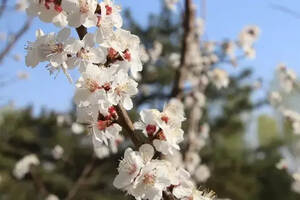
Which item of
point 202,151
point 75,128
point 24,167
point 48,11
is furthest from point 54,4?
point 202,151

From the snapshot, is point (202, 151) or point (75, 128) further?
point (202, 151)

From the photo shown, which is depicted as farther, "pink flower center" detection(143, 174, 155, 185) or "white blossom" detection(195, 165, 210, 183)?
"white blossom" detection(195, 165, 210, 183)

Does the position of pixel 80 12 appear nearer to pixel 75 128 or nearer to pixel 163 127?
pixel 163 127

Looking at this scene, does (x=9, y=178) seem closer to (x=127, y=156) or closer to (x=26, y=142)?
(x=26, y=142)

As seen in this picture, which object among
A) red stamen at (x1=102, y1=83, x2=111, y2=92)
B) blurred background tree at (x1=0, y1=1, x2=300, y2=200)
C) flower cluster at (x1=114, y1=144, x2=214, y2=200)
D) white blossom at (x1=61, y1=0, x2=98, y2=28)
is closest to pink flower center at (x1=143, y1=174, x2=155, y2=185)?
flower cluster at (x1=114, y1=144, x2=214, y2=200)

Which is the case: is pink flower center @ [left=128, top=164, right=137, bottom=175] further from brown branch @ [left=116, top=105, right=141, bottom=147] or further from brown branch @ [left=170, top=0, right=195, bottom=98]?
brown branch @ [left=170, top=0, right=195, bottom=98]

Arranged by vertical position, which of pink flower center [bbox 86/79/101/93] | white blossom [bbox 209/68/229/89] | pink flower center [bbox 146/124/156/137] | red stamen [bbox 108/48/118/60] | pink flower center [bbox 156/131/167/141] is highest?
white blossom [bbox 209/68/229/89]

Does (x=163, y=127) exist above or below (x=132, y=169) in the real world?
above

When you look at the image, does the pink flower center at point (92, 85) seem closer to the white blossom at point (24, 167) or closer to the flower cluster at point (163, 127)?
the flower cluster at point (163, 127)

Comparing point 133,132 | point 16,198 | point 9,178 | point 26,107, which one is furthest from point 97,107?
point 26,107
